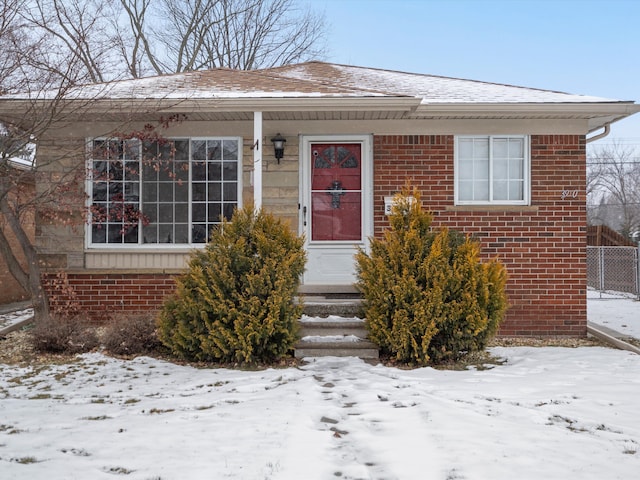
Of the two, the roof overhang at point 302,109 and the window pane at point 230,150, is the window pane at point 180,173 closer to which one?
the window pane at point 230,150

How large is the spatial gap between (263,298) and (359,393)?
173cm

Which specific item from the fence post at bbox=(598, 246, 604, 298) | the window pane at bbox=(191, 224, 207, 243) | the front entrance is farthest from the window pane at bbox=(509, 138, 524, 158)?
the fence post at bbox=(598, 246, 604, 298)

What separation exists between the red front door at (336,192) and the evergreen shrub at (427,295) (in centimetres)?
179

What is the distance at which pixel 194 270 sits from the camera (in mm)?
6121

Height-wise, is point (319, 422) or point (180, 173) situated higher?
point (180, 173)

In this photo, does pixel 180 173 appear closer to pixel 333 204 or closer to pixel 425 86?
pixel 333 204

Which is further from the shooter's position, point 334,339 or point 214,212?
point 214,212

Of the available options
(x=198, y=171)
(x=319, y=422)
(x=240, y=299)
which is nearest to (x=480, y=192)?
(x=240, y=299)

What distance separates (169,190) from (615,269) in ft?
37.8

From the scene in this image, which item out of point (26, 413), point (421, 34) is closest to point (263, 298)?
point (26, 413)

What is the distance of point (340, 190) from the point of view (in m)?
8.16

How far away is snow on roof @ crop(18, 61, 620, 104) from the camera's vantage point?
710 cm

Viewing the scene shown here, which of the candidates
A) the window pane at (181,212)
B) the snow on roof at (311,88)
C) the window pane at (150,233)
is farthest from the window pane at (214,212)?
the snow on roof at (311,88)

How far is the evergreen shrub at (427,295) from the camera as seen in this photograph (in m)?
6.03
